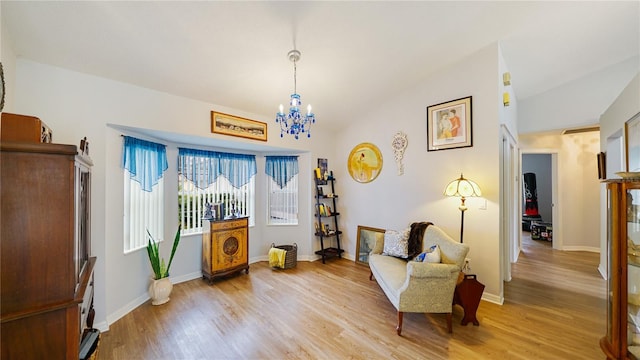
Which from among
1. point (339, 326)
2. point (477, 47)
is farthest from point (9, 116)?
point (477, 47)

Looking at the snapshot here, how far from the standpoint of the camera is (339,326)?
2391 mm

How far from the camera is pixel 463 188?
9.36ft

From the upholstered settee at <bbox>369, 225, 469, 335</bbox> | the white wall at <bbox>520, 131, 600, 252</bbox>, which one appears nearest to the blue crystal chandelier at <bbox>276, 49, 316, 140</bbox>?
the upholstered settee at <bbox>369, 225, 469, 335</bbox>

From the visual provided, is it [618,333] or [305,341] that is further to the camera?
[305,341]

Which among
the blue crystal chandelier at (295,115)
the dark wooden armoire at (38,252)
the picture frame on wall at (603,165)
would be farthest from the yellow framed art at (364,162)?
the dark wooden armoire at (38,252)

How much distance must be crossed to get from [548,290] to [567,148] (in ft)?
12.2

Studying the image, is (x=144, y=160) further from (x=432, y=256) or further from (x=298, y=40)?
(x=432, y=256)

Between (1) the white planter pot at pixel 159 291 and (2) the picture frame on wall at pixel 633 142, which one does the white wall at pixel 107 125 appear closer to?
(1) the white planter pot at pixel 159 291

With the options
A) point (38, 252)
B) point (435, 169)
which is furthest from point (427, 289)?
point (38, 252)

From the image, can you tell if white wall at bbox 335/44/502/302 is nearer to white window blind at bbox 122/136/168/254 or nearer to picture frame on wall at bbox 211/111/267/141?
picture frame on wall at bbox 211/111/267/141

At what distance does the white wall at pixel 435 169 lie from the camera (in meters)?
2.87

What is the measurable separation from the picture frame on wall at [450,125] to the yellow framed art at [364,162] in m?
0.93

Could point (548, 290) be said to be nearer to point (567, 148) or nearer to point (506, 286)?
point (506, 286)

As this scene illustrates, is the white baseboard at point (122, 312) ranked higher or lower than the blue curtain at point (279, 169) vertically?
lower
